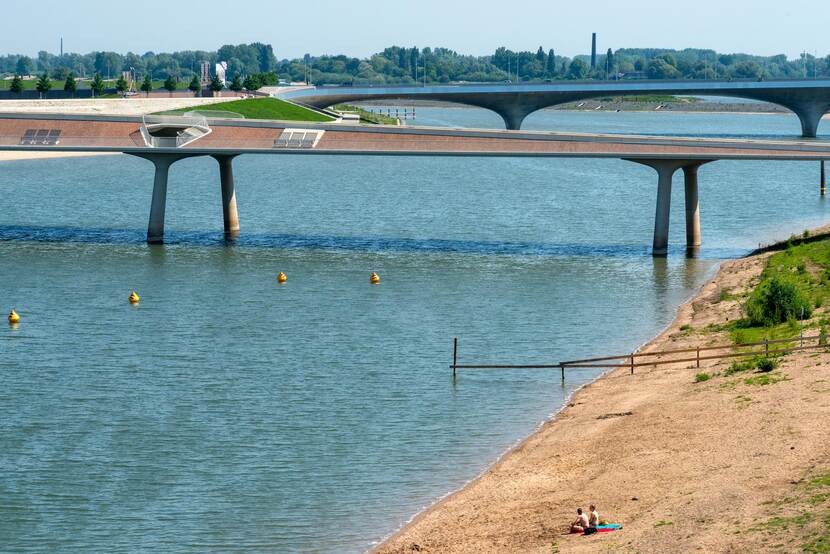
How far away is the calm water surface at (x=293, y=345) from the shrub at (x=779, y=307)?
4.81 m

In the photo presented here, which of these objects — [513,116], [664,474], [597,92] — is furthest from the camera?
[513,116]

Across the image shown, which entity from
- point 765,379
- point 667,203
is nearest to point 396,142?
point 667,203

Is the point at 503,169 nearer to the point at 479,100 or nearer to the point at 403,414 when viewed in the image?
the point at 479,100

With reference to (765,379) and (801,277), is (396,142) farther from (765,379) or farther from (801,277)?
(765,379)

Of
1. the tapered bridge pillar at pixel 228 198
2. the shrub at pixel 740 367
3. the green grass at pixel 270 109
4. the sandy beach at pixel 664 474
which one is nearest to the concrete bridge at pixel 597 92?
the green grass at pixel 270 109

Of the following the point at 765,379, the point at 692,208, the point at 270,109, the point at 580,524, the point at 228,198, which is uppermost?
the point at 270,109

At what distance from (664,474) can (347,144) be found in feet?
165

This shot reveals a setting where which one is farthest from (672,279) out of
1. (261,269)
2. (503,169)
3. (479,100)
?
(479,100)

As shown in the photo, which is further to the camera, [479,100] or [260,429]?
[479,100]

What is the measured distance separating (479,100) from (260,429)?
15371 cm

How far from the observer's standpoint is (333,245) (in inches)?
3214

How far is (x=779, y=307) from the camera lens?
2061 inches

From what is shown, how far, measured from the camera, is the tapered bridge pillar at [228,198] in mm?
84406

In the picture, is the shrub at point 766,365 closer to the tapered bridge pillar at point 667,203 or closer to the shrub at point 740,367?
the shrub at point 740,367
